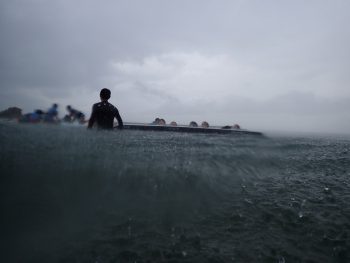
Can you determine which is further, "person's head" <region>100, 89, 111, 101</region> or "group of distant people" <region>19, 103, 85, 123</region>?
"group of distant people" <region>19, 103, 85, 123</region>

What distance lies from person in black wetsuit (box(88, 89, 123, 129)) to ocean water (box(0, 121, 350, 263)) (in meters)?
0.41

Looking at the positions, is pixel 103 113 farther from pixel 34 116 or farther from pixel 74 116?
pixel 34 116

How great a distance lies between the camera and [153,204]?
4727 mm

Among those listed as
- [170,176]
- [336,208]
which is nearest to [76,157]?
[170,176]

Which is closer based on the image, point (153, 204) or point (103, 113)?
point (153, 204)

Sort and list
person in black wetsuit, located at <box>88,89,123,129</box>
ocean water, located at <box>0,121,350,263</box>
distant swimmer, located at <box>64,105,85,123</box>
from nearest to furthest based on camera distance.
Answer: ocean water, located at <box>0,121,350,263</box> → person in black wetsuit, located at <box>88,89,123,129</box> → distant swimmer, located at <box>64,105,85,123</box>

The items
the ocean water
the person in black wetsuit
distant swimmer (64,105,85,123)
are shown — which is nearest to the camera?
the ocean water

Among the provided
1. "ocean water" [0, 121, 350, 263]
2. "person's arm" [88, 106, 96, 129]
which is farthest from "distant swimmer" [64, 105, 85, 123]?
"person's arm" [88, 106, 96, 129]

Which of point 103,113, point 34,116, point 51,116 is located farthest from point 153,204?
point 34,116

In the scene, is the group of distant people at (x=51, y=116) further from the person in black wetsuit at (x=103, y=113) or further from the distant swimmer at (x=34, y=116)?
the person in black wetsuit at (x=103, y=113)

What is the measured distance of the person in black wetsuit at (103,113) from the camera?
694 cm

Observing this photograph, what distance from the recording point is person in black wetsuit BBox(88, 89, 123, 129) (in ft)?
22.8

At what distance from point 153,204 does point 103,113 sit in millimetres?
3660

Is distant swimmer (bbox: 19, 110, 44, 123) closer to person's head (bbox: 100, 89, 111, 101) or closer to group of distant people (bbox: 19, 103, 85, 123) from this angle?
group of distant people (bbox: 19, 103, 85, 123)
